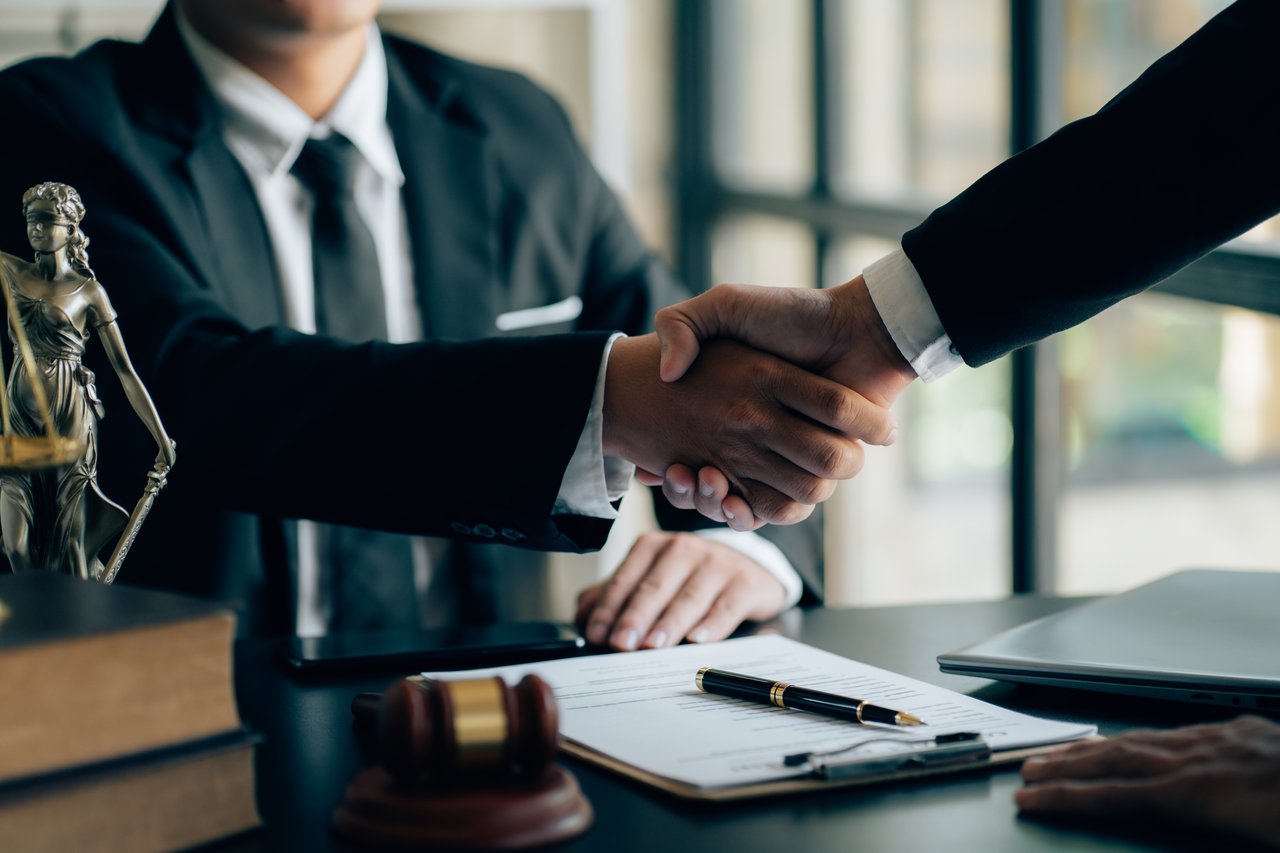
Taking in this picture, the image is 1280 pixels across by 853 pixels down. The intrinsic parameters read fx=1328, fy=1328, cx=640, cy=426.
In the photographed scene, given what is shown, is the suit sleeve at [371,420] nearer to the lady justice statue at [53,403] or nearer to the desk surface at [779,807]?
the desk surface at [779,807]

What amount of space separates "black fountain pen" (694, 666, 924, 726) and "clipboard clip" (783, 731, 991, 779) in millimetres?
36

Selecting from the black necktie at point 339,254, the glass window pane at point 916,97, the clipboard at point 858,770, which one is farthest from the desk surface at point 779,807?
the glass window pane at point 916,97

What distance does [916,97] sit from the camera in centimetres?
300

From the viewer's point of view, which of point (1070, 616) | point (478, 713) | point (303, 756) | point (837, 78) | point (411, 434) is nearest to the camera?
point (478, 713)

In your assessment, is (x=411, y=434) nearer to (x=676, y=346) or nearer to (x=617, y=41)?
(x=676, y=346)

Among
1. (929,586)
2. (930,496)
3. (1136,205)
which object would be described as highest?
(1136,205)

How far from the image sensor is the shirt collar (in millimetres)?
1708

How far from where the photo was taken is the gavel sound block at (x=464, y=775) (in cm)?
67

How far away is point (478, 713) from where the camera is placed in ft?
2.24

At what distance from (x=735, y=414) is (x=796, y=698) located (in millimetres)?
409

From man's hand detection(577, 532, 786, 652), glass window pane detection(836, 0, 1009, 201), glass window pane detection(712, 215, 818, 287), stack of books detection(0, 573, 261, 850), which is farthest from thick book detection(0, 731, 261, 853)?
glass window pane detection(712, 215, 818, 287)

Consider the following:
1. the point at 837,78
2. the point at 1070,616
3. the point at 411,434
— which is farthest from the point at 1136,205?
the point at 837,78

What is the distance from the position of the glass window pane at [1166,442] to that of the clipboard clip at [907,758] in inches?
49.4

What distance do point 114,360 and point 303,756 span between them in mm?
302
